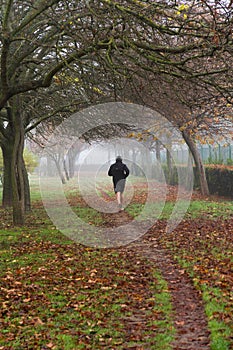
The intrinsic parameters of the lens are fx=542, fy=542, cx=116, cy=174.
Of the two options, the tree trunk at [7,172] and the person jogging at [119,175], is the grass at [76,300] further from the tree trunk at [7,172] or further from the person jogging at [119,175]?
the tree trunk at [7,172]

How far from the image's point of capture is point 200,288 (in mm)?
8164

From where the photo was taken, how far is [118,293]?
8070 mm

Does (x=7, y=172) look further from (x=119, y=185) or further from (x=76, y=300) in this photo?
(x=76, y=300)

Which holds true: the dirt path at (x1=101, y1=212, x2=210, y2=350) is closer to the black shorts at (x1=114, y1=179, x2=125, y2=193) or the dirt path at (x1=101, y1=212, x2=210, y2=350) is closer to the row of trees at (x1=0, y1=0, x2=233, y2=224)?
the row of trees at (x1=0, y1=0, x2=233, y2=224)

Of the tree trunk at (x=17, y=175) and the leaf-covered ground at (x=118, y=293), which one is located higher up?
the tree trunk at (x=17, y=175)

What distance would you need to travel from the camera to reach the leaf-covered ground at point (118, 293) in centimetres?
610

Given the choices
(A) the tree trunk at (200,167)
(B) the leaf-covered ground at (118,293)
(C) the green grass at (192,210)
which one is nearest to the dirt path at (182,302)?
(B) the leaf-covered ground at (118,293)

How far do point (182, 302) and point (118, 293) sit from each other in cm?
105

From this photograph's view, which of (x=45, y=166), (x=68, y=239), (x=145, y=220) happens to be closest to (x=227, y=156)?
(x=145, y=220)

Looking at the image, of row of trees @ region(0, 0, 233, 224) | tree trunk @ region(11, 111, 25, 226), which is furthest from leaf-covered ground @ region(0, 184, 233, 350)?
row of trees @ region(0, 0, 233, 224)

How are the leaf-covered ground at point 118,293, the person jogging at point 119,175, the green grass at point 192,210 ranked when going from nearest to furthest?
the leaf-covered ground at point 118,293 < the green grass at point 192,210 < the person jogging at point 119,175

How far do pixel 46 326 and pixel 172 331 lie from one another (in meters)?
1.53

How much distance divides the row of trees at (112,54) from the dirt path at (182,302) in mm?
3094

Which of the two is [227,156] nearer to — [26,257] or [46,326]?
[26,257]
